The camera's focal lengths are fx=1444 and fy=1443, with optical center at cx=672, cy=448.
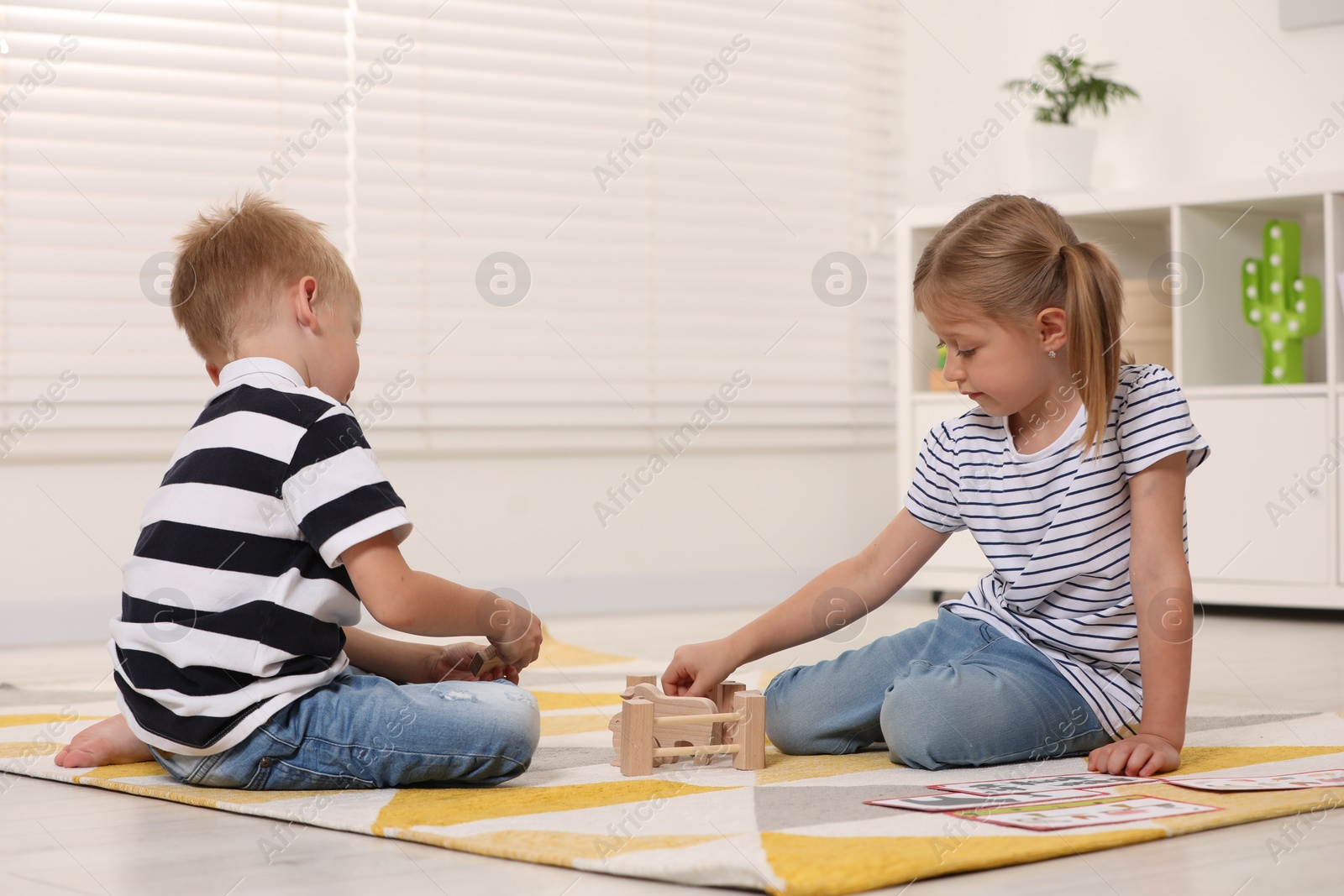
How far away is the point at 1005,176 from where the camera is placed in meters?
3.19

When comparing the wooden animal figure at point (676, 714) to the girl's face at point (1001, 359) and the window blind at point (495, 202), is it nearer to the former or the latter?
the girl's face at point (1001, 359)

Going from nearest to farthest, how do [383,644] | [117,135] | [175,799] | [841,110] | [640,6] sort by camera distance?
[175,799]
[383,644]
[117,135]
[640,6]
[841,110]

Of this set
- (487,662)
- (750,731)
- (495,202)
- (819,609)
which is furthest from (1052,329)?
(495,202)

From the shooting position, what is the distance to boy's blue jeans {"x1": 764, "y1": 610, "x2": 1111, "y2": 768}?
3.79ft

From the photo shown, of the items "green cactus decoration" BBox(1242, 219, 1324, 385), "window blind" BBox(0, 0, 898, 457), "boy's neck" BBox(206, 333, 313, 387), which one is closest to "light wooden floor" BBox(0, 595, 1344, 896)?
"boy's neck" BBox(206, 333, 313, 387)

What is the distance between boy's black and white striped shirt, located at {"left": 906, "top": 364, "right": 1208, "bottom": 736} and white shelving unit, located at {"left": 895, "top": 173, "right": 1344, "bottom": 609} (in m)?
1.30

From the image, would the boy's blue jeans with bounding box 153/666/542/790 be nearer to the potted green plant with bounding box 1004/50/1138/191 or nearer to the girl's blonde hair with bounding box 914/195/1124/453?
the girl's blonde hair with bounding box 914/195/1124/453

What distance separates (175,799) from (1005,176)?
8.31ft

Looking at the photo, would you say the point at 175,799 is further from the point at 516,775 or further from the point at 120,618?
the point at 516,775

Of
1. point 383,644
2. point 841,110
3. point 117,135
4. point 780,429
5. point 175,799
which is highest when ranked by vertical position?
point 841,110

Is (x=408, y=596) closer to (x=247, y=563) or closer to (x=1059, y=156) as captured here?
(x=247, y=563)

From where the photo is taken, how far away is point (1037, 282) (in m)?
1.19

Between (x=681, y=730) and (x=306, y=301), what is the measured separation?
46 cm

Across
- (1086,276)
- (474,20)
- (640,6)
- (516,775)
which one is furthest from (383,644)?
(640,6)
